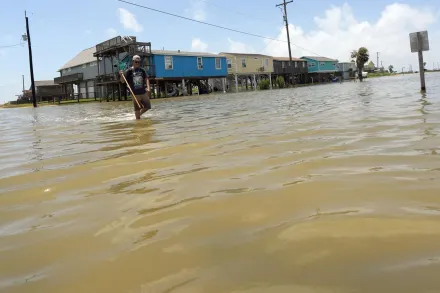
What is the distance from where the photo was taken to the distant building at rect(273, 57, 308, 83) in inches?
2179

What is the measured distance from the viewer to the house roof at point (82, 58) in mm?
46306

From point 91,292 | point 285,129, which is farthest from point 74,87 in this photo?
point 91,292

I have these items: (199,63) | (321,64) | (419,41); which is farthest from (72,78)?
(321,64)

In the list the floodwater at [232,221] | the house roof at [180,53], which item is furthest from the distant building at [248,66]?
the floodwater at [232,221]

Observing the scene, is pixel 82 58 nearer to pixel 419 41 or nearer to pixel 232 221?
pixel 419 41

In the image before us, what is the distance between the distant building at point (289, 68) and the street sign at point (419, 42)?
43.8 m

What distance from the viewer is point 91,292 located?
1.36 metres

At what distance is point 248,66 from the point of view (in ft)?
162

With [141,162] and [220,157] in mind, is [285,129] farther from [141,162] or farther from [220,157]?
[141,162]

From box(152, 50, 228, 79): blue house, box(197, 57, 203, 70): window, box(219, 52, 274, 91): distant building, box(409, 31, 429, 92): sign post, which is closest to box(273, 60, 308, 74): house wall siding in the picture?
box(219, 52, 274, 91): distant building

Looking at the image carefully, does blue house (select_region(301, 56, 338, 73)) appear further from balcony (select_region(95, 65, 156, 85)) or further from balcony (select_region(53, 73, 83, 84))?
balcony (select_region(95, 65, 156, 85))

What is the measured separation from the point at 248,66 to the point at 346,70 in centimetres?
4129

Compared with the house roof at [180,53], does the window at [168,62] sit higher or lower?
lower

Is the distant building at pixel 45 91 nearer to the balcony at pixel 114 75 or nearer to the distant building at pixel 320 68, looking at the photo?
the balcony at pixel 114 75
